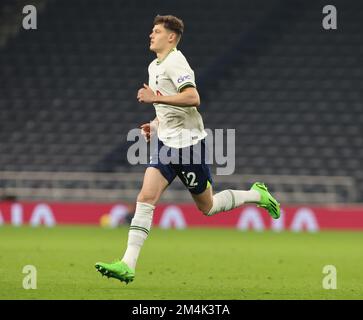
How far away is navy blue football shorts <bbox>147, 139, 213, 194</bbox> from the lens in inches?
324

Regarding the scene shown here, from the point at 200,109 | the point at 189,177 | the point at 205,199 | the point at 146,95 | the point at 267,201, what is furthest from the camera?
the point at 200,109

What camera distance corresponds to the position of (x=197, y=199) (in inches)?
340

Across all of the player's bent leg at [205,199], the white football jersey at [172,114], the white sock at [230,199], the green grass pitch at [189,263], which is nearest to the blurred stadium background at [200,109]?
the green grass pitch at [189,263]

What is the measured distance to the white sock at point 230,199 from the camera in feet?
28.9

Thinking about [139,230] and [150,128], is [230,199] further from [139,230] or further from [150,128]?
[139,230]

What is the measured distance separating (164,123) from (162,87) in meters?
0.30

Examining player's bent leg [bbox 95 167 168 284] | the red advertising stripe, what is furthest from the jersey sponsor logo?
the red advertising stripe

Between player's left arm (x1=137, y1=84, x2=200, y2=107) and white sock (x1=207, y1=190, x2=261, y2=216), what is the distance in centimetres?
115

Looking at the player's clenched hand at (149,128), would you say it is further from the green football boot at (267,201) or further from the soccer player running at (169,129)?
the green football boot at (267,201)

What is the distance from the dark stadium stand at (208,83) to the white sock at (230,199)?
13.2 meters

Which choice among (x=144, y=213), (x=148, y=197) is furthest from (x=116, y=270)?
(x=148, y=197)

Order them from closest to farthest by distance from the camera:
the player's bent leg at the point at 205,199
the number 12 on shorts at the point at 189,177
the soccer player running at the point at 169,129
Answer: the soccer player running at the point at 169,129, the number 12 on shorts at the point at 189,177, the player's bent leg at the point at 205,199

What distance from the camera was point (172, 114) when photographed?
831 centimetres

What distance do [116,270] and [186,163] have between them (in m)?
1.18
